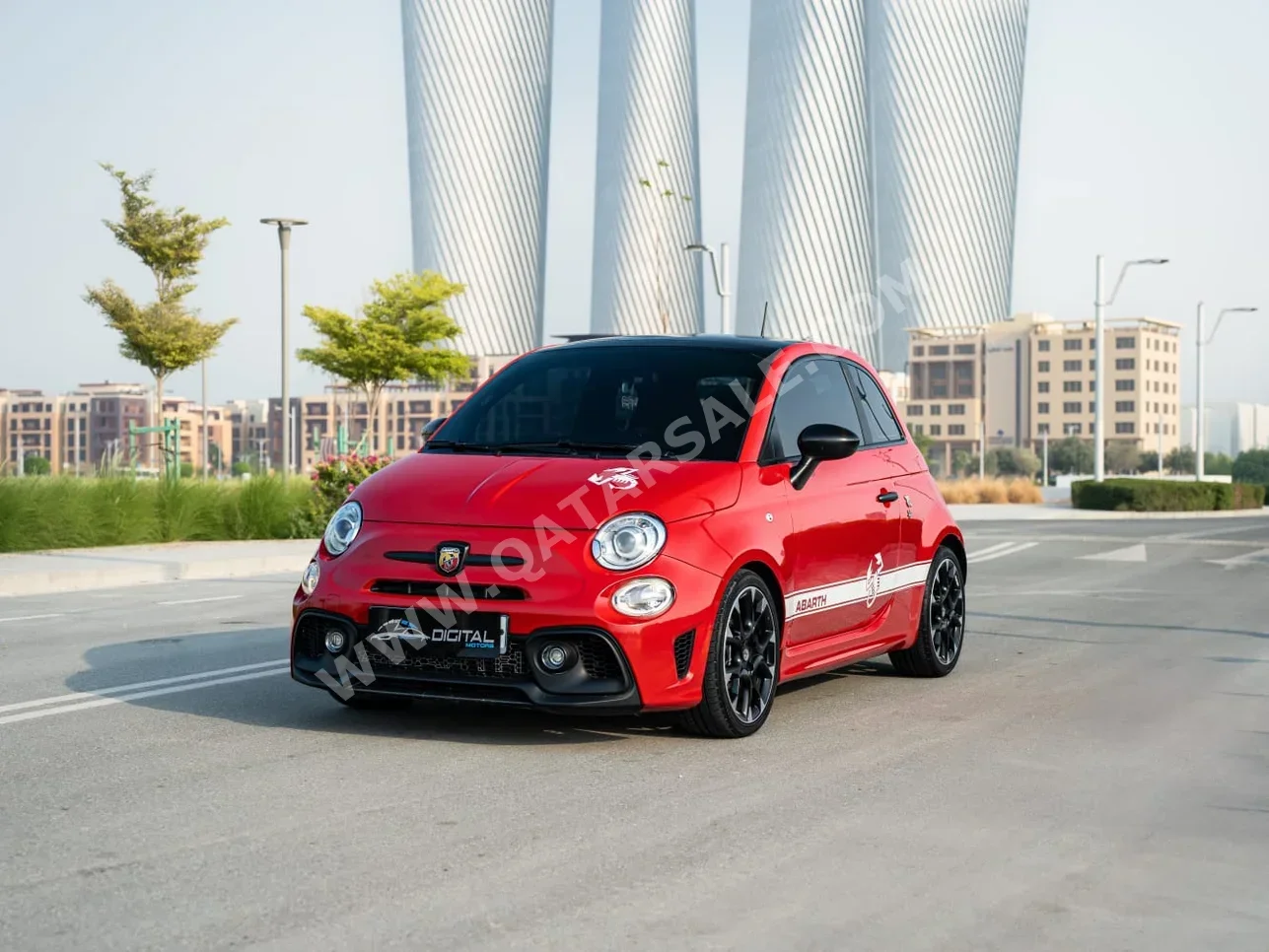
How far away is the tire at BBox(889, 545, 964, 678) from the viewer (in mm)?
8453

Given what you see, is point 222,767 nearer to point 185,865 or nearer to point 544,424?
point 185,865

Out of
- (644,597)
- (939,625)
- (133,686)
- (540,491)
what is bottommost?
(133,686)

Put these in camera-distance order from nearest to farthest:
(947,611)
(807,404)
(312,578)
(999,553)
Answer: (312,578), (807,404), (947,611), (999,553)

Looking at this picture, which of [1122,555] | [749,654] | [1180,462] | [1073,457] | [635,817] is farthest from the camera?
[1180,462]

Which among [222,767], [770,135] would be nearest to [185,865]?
[222,767]

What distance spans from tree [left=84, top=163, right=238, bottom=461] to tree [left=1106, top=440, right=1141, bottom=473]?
12767cm

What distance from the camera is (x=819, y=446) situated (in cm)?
698

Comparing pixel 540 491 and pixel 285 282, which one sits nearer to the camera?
pixel 540 491

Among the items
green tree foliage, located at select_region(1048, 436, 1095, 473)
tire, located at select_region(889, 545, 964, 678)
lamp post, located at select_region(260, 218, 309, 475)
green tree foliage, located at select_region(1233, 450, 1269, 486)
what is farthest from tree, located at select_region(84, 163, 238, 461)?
green tree foliage, located at select_region(1048, 436, 1095, 473)

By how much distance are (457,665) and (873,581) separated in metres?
2.48

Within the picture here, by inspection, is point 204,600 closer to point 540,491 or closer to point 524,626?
point 540,491

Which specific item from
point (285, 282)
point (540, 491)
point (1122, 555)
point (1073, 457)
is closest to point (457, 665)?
point (540, 491)

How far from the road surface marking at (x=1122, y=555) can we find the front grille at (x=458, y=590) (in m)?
15.8

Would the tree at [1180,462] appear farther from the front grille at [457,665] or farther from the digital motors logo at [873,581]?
the front grille at [457,665]
